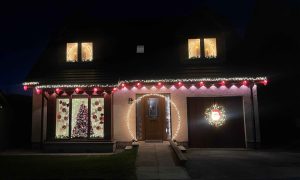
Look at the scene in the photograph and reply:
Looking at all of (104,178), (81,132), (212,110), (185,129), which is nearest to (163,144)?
(185,129)

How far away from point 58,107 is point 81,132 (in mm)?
1786

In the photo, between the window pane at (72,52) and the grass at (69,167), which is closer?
the grass at (69,167)

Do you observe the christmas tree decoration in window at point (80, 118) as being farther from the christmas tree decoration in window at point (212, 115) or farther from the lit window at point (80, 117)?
the christmas tree decoration in window at point (212, 115)

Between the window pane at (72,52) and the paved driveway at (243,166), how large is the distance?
8.33m

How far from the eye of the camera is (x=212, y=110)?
14.9 metres

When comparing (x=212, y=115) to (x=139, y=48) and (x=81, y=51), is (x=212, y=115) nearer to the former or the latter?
(x=139, y=48)

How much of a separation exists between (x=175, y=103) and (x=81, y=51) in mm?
6022

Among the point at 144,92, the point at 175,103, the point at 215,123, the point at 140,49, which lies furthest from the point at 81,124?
the point at 215,123

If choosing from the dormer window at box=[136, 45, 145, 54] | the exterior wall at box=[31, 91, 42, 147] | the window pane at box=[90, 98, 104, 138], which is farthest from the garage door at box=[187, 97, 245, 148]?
the exterior wall at box=[31, 91, 42, 147]

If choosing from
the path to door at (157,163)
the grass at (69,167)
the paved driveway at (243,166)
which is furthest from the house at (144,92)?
the paved driveway at (243,166)

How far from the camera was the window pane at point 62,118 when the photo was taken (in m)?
14.5

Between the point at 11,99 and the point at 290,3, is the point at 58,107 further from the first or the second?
the point at 290,3

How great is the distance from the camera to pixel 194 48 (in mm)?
15906

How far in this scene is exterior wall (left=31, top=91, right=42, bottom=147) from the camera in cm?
1492
